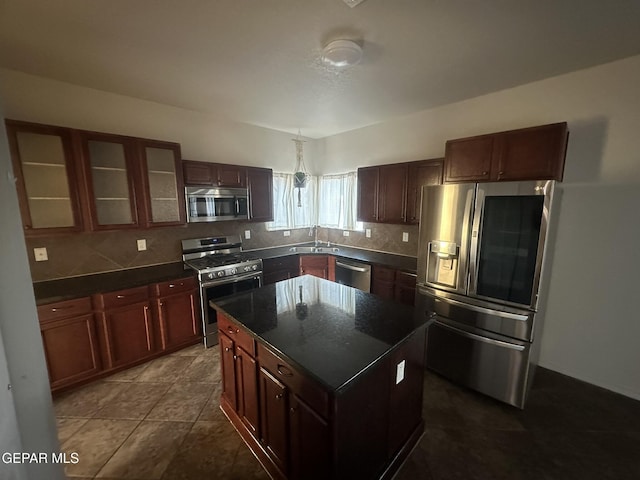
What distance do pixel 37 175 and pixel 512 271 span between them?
4.14 metres

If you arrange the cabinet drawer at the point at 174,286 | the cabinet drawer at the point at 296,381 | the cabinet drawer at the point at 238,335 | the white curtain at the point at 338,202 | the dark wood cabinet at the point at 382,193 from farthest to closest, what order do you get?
the white curtain at the point at 338,202
the dark wood cabinet at the point at 382,193
the cabinet drawer at the point at 174,286
the cabinet drawer at the point at 238,335
the cabinet drawer at the point at 296,381

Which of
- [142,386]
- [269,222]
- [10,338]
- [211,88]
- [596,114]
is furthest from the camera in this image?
[269,222]

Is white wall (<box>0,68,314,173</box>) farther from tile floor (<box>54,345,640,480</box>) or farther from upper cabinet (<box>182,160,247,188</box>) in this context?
tile floor (<box>54,345,640,480</box>)

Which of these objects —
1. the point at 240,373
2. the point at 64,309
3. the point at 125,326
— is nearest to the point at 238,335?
the point at 240,373

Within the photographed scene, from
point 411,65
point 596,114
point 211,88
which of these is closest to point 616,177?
point 596,114

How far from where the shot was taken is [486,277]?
7.41 ft

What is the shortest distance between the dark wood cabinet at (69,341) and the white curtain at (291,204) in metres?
2.52

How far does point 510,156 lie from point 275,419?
2.81 metres

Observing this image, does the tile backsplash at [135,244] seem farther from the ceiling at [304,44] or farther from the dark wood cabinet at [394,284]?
the ceiling at [304,44]

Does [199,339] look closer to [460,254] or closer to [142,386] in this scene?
Answer: [142,386]

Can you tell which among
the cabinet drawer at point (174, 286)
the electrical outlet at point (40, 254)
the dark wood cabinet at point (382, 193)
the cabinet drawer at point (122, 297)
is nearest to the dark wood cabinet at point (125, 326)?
the cabinet drawer at point (122, 297)

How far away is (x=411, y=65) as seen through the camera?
7.22ft

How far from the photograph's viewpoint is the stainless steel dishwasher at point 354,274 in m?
3.44

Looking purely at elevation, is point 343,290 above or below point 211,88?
below
